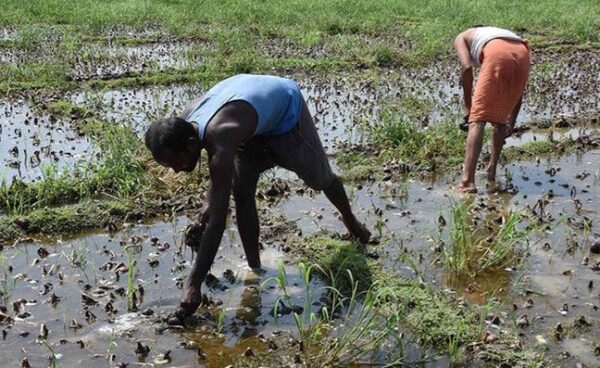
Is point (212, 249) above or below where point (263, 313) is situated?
above

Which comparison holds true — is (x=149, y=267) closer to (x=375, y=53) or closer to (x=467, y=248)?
(x=467, y=248)

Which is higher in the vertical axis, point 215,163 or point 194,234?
point 215,163

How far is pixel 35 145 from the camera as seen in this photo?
7691 mm

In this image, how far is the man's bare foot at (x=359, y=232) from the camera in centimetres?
537

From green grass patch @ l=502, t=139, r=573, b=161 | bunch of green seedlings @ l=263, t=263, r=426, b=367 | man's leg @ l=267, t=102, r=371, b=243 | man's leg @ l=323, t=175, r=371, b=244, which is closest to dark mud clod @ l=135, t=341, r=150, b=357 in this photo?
bunch of green seedlings @ l=263, t=263, r=426, b=367

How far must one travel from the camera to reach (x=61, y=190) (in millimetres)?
6383

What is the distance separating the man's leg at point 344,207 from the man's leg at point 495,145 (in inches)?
76.5

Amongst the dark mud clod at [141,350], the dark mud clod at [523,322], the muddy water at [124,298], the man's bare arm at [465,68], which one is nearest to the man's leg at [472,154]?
the man's bare arm at [465,68]

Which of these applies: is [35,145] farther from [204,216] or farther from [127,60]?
[127,60]

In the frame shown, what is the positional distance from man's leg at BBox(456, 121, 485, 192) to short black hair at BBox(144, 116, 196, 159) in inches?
126

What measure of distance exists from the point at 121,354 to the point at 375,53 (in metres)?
8.76

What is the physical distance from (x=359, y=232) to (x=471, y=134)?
1.76 meters

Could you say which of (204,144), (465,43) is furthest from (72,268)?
(465,43)

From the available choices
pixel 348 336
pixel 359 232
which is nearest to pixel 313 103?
pixel 359 232
